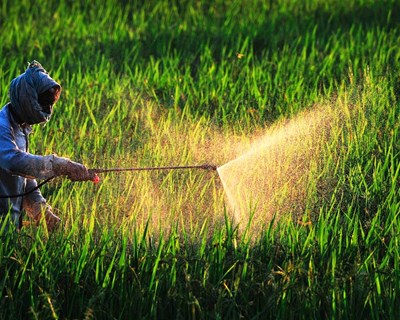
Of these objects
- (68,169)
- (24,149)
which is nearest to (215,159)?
(24,149)

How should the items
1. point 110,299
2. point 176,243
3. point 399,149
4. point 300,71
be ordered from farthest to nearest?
point 300,71
point 399,149
point 176,243
point 110,299

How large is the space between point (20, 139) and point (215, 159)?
1422 millimetres

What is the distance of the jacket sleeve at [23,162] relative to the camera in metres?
4.16

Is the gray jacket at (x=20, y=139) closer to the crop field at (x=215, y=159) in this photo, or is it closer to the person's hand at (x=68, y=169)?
the person's hand at (x=68, y=169)

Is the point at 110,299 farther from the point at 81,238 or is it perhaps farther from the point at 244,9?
the point at 244,9

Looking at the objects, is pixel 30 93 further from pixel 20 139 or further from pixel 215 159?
pixel 215 159

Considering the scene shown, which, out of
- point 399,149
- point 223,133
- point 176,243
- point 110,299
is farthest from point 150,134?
point 110,299

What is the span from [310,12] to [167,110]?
2865 mm

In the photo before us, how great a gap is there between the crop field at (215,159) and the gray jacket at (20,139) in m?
0.18

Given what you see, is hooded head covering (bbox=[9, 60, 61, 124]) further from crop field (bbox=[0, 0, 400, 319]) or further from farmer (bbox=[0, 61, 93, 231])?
crop field (bbox=[0, 0, 400, 319])

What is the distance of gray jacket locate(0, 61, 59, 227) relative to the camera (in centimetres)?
417

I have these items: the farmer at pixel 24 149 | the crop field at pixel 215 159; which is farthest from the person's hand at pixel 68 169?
the crop field at pixel 215 159

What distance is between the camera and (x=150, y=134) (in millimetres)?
5852

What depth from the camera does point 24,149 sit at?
14.4ft
